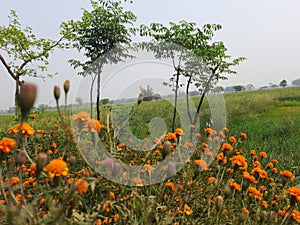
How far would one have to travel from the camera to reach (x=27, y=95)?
81 cm

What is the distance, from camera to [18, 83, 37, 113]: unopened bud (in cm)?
80

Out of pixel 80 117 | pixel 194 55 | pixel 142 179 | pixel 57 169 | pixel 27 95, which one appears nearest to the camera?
pixel 27 95

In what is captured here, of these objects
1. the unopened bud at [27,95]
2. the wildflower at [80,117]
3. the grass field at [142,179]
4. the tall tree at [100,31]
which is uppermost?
the tall tree at [100,31]

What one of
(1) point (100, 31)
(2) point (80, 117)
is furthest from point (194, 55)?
(2) point (80, 117)

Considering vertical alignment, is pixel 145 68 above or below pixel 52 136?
above

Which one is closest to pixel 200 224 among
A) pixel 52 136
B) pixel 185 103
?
pixel 52 136

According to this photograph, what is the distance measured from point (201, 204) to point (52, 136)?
2601mm

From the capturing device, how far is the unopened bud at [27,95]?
0.80m

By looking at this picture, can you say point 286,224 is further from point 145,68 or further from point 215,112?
point 215,112

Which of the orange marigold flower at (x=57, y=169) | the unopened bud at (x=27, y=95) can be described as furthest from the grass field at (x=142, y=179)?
the unopened bud at (x=27, y=95)

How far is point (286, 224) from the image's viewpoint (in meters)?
1.58

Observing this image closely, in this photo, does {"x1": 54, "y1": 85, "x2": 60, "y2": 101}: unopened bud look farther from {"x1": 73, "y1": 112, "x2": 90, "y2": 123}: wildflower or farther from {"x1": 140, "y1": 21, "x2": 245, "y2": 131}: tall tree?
{"x1": 140, "y1": 21, "x2": 245, "y2": 131}: tall tree

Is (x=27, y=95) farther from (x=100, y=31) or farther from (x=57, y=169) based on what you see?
(x=100, y=31)

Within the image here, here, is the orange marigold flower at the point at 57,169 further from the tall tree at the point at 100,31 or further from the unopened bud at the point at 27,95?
the tall tree at the point at 100,31
